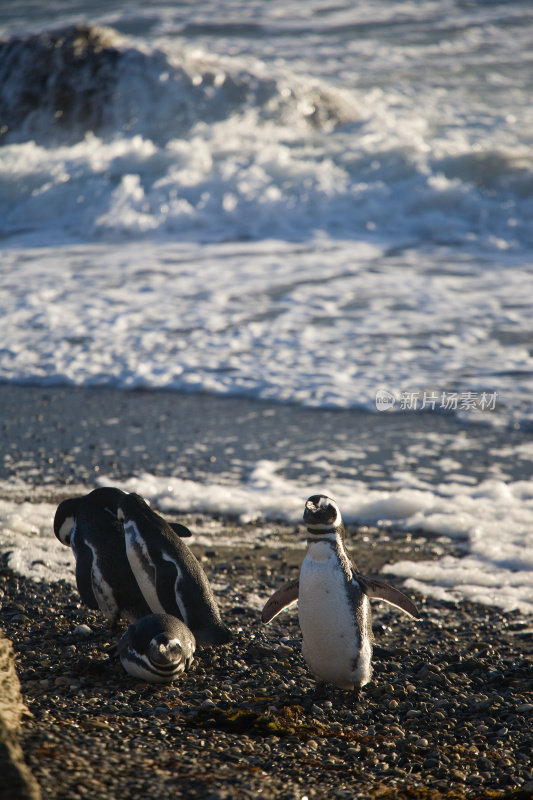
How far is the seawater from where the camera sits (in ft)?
22.7

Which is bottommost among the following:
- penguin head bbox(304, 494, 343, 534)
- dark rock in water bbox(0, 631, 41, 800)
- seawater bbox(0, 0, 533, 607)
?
seawater bbox(0, 0, 533, 607)

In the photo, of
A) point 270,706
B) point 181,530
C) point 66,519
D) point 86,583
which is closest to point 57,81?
point 66,519

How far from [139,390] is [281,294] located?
8.88 ft

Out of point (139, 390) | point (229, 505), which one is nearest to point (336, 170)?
point (139, 390)

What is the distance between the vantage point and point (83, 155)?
14.3m

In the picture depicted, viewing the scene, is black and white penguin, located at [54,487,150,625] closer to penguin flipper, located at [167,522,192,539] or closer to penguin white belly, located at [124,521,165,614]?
penguin white belly, located at [124,521,165,614]

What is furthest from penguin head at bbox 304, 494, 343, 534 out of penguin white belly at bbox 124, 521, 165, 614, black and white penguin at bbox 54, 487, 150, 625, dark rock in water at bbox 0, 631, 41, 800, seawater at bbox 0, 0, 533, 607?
seawater at bbox 0, 0, 533, 607

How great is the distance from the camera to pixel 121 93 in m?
15.7

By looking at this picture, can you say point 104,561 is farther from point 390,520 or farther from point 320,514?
point 390,520

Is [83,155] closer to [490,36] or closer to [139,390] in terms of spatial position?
[139,390]

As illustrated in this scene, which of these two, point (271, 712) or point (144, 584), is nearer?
point (271, 712)

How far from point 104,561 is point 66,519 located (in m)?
0.41

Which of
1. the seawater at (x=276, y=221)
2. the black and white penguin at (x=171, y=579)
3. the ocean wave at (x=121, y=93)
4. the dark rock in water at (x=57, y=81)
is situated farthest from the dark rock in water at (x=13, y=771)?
the dark rock in water at (x=57, y=81)

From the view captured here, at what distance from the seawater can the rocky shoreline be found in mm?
935
